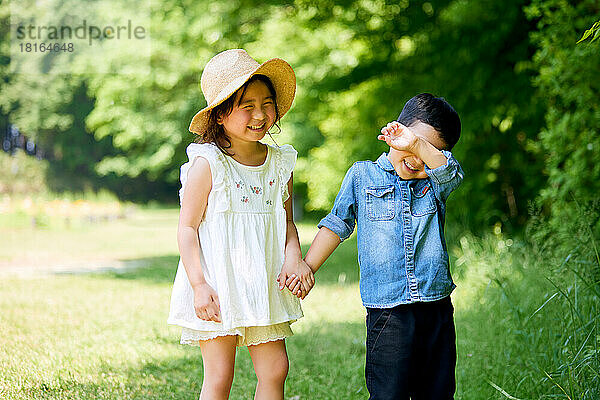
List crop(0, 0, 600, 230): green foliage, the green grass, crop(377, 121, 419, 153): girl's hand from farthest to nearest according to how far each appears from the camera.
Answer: crop(0, 0, 600, 230): green foliage, the green grass, crop(377, 121, 419, 153): girl's hand

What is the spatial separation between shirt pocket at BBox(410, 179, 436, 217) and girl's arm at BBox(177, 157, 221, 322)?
2.32ft

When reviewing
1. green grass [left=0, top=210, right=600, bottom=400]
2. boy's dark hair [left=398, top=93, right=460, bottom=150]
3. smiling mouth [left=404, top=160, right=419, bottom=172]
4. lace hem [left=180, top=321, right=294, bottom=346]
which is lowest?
green grass [left=0, top=210, right=600, bottom=400]

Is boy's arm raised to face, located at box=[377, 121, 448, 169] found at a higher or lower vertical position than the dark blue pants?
higher

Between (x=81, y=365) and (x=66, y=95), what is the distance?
21680 mm

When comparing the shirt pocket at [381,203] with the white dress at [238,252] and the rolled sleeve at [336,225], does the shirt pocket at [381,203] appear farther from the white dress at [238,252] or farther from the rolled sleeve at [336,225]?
the white dress at [238,252]

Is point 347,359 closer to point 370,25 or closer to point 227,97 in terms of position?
point 227,97

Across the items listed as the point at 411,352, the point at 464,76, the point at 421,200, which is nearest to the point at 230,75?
the point at 421,200

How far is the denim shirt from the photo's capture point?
2451mm

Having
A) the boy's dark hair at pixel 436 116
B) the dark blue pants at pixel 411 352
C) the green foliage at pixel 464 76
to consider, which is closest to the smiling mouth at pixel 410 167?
the boy's dark hair at pixel 436 116

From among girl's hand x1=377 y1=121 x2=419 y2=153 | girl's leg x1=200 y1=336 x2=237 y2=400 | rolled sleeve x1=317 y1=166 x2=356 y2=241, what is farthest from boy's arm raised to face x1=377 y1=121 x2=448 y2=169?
girl's leg x1=200 y1=336 x2=237 y2=400

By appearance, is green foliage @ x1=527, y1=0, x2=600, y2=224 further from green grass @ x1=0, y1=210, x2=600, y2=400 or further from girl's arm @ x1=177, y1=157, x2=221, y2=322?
girl's arm @ x1=177, y1=157, x2=221, y2=322

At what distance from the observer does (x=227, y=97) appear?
261 cm

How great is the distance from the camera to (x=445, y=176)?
2.46 m

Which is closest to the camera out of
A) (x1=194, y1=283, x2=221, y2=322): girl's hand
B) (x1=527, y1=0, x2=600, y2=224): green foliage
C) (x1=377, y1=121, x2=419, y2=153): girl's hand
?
(x1=377, y1=121, x2=419, y2=153): girl's hand
